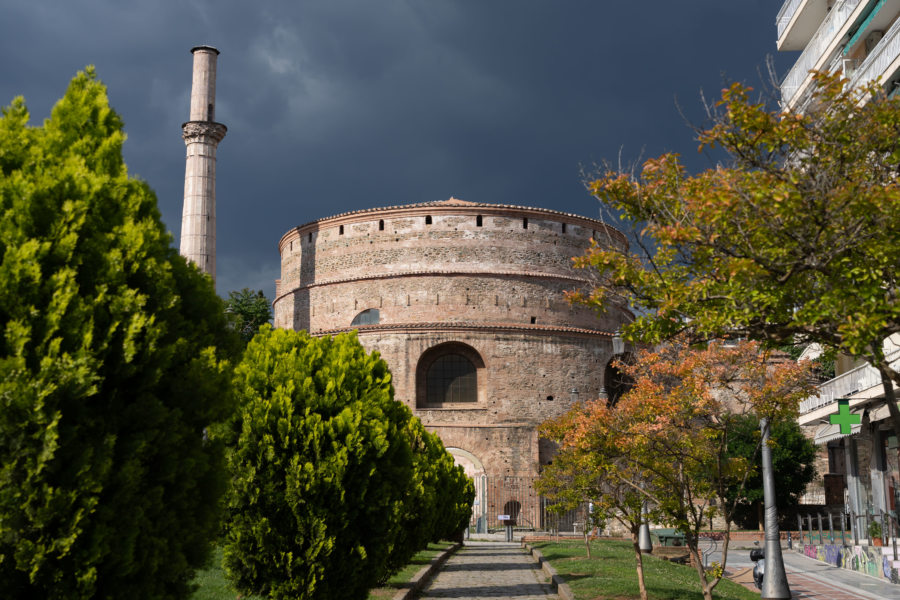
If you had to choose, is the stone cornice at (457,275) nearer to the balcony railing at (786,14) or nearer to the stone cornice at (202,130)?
the stone cornice at (202,130)

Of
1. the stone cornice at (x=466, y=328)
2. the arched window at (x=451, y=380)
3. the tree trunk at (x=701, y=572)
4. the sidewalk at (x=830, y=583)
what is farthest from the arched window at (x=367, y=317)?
the tree trunk at (x=701, y=572)

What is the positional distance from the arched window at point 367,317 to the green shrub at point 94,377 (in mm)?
29525

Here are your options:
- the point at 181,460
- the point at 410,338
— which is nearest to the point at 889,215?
the point at 181,460

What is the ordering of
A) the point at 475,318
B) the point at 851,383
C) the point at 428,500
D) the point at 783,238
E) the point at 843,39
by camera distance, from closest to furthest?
the point at 783,238
the point at 428,500
the point at 843,39
the point at 851,383
the point at 475,318

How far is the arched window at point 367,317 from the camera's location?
34062 millimetres

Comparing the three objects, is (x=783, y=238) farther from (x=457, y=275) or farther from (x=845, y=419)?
(x=457, y=275)

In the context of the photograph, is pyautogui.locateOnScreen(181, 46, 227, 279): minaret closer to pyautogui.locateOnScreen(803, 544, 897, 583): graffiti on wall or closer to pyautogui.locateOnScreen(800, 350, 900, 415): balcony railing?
pyautogui.locateOnScreen(800, 350, 900, 415): balcony railing

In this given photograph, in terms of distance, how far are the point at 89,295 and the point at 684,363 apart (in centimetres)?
937

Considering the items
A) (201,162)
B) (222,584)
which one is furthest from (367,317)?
(222,584)

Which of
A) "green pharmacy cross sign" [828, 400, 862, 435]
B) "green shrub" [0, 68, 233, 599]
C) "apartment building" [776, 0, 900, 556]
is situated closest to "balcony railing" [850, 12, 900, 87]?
"apartment building" [776, 0, 900, 556]

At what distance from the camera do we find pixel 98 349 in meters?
3.82

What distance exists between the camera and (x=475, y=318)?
3359 cm

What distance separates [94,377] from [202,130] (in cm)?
2944

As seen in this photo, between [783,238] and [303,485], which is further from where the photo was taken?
[303,485]
